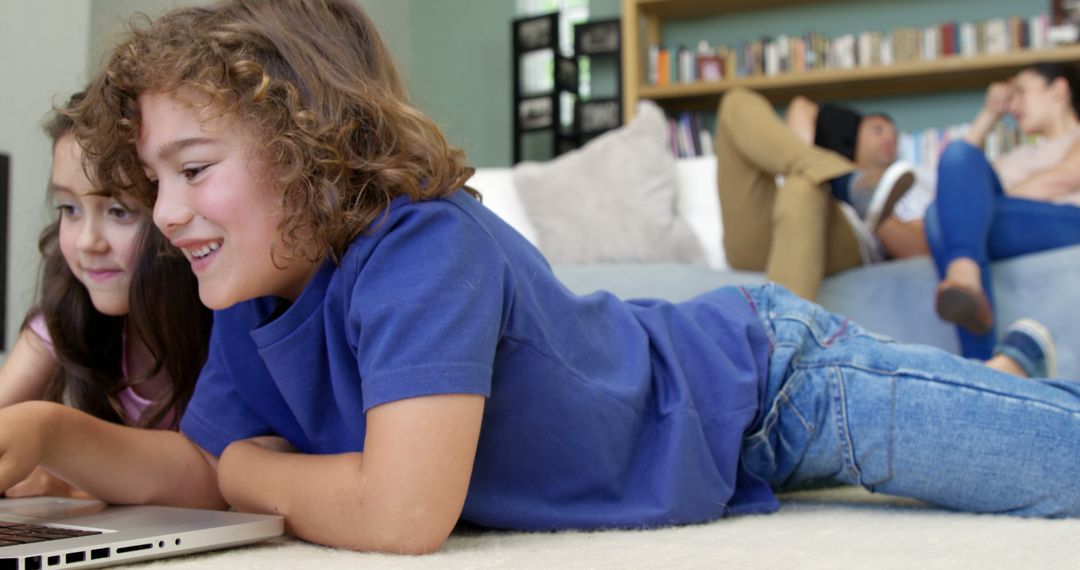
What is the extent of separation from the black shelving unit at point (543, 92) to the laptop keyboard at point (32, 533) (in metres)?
4.01

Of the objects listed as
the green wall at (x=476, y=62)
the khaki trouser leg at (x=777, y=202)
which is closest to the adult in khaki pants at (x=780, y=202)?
the khaki trouser leg at (x=777, y=202)

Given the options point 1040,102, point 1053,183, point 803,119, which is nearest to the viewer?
point 1053,183

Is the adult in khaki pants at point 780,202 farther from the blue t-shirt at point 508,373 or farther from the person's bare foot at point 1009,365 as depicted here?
the blue t-shirt at point 508,373

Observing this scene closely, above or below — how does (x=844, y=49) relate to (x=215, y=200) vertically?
above

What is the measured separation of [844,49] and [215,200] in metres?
3.82

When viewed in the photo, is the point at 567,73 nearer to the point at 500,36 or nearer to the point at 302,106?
the point at 500,36

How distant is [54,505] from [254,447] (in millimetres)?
280

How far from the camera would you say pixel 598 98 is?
484cm

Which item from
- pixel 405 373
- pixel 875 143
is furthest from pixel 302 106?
pixel 875 143

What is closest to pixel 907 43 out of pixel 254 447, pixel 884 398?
pixel 884 398

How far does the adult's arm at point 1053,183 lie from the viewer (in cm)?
237

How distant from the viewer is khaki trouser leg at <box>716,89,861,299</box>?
6.84 ft

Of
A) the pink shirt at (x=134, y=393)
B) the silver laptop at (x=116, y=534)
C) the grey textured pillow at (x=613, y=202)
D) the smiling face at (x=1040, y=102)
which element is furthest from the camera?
the smiling face at (x=1040, y=102)

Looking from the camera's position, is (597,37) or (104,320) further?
(597,37)
